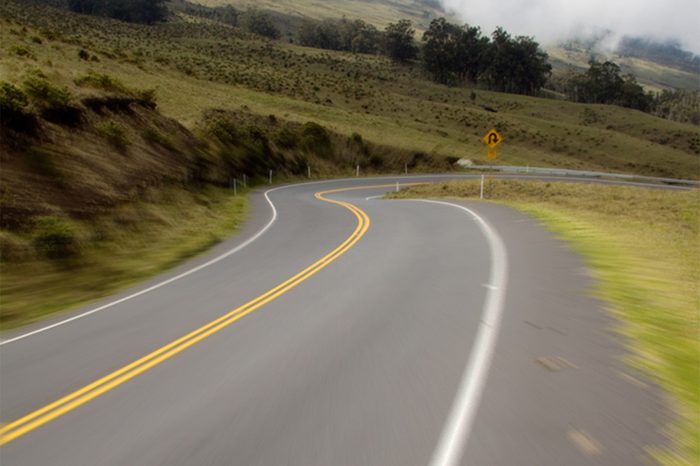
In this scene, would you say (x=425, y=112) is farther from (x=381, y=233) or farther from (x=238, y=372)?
(x=238, y=372)

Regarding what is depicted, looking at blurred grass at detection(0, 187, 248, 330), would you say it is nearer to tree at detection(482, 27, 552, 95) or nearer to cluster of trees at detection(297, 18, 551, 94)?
cluster of trees at detection(297, 18, 551, 94)

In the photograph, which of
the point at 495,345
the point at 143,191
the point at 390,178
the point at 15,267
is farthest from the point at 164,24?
the point at 495,345

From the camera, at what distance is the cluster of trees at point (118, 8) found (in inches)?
5059

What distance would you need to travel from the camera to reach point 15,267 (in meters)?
12.0

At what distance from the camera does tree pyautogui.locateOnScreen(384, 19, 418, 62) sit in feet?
459

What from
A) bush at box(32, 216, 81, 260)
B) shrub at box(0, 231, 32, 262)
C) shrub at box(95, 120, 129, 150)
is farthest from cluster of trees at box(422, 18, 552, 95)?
shrub at box(0, 231, 32, 262)

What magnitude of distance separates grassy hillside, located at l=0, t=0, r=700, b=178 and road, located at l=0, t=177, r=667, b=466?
2204 centimetres

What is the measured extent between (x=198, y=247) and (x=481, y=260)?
8626 mm

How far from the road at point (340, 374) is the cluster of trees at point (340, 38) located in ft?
535

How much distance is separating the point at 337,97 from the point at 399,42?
6393 cm

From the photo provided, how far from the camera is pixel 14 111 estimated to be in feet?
55.6

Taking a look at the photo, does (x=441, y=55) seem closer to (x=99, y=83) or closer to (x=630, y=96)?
(x=630, y=96)

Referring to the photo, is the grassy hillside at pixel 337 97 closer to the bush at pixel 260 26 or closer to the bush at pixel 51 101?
the bush at pixel 51 101

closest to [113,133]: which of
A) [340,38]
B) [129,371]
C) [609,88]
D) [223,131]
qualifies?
[129,371]
